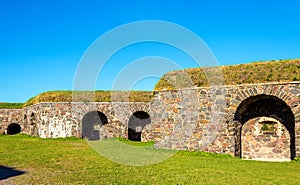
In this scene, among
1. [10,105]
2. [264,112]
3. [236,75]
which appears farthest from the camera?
[10,105]

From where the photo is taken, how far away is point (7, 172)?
8.10 m

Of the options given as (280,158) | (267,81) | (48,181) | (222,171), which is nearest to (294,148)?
(280,158)

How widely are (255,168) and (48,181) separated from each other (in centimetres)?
571

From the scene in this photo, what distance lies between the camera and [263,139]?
1135 centimetres

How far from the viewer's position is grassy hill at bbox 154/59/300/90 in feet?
35.4

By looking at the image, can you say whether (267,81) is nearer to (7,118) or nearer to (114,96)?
(114,96)

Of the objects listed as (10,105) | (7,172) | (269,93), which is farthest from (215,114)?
(10,105)

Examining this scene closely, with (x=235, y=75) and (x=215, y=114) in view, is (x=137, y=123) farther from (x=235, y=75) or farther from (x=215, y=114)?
(x=235, y=75)

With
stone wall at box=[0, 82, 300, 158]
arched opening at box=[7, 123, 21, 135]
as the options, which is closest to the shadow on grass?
stone wall at box=[0, 82, 300, 158]

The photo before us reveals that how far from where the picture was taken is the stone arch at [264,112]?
10.9 m

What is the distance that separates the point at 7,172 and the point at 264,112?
28.0 feet

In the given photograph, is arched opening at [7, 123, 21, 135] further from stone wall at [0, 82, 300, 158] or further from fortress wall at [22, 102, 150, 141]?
stone wall at [0, 82, 300, 158]

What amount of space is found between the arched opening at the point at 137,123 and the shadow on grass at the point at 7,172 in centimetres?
1215

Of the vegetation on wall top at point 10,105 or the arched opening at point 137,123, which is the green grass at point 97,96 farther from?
the vegetation on wall top at point 10,105
